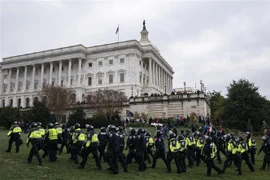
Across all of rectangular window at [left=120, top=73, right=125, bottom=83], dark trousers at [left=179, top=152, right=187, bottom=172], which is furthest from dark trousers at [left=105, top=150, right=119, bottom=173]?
rectangular window at [left=120, top=73, right=125, bottom=83]

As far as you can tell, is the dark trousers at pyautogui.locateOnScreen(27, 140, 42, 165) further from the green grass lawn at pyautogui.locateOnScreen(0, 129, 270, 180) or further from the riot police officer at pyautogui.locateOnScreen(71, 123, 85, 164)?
the riot police officer at pyautogui.locateOnScreen(71, 123, 85, 164)

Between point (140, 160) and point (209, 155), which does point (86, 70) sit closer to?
point (140, 160)

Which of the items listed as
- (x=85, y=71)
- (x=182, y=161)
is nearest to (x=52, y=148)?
(x=182, y=161)

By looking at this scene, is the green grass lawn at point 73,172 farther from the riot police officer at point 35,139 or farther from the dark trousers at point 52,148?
the riot police officer at point 35,139

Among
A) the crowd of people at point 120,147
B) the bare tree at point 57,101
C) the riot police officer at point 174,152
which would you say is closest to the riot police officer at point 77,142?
the crowd of people at point 120,147

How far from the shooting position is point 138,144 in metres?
14.3

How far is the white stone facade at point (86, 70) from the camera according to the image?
72938 mm

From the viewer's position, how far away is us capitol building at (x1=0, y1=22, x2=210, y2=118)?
239 ft

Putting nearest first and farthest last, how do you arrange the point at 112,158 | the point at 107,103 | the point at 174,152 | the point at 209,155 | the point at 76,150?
the point at 112,158 < the point at 209,155 < the point at 174,152 < the point at 76,150 < the point at 107,103

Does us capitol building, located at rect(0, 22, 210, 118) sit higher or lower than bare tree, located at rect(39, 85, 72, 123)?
higher

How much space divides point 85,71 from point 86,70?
0.40m

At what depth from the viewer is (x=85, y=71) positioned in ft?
255

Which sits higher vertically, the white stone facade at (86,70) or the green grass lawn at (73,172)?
the white stone facade at (86,70)

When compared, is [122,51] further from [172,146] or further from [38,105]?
[172,146]
